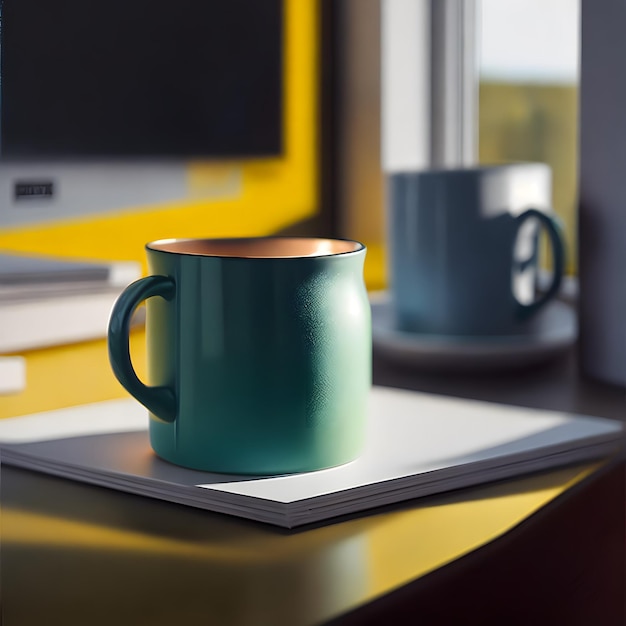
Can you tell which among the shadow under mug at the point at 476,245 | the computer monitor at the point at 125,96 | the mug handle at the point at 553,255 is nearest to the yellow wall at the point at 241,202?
the computer monitor at the point at 125,96

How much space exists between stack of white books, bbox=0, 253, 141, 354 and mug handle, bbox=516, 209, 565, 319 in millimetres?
343

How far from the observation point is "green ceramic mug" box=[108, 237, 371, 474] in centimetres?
49

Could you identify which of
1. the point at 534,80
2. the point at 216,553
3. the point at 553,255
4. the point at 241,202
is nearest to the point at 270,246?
the point at 216,553

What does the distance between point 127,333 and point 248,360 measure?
65mm

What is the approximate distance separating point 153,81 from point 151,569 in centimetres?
65

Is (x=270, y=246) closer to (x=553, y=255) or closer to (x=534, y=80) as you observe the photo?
(x=553, y=255)

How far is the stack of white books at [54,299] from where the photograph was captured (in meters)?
0.73

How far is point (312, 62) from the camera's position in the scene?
1215 millimetres

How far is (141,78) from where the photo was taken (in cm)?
95

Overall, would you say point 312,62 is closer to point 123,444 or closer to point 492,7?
point 492,7

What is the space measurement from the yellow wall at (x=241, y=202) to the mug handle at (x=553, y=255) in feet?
1.18

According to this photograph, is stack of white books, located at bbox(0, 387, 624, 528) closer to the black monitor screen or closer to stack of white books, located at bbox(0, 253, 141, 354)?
stack of white books, located at bbox(0, 253, 141, 354)

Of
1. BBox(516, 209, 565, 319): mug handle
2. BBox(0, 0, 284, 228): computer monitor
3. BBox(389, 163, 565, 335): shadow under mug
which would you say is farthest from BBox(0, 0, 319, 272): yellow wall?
BBox(516, 209, 565, 319): mug handle

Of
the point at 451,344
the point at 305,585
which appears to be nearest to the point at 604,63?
the point at 451,344
